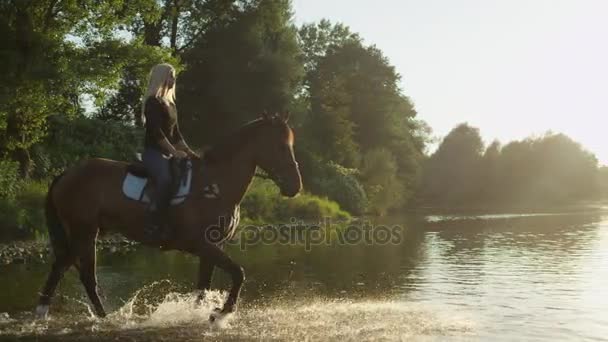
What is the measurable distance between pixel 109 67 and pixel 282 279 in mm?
14190

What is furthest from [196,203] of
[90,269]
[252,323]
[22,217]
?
[22,217]

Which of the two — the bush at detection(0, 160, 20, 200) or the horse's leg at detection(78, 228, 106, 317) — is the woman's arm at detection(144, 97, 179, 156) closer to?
the horse's leg at detection(78, 228, 106, 317)

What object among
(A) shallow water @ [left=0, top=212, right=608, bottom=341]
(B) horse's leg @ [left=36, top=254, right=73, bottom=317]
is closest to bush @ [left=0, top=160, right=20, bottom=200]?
(A) shallow water @ [left=0, top=212, right=608, bottom=341]

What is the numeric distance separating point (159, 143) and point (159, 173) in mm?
481

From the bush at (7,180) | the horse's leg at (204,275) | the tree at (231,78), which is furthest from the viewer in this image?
the tree at (231,78)

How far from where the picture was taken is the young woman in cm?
934

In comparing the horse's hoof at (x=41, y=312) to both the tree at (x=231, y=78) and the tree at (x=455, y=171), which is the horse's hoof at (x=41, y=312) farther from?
the tree at (x=455, y=171)

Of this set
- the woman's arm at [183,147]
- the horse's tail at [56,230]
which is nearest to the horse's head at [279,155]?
the woman's arm at [183,147]

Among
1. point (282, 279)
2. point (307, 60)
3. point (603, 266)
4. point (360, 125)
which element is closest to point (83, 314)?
point (282, 279)

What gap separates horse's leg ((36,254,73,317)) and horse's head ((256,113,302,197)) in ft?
11.9

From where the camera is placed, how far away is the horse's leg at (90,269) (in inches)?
396

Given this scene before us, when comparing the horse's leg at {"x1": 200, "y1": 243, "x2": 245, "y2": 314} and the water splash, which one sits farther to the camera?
the horse's leg at {"x1": 200, "y1": 243, "x2": 245, "y2": 314}

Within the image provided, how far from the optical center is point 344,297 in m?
12.3

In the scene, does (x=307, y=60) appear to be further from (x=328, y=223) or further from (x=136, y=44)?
(x=136, y=44)
